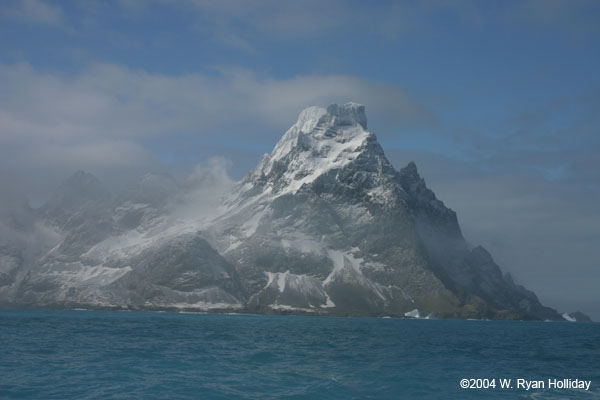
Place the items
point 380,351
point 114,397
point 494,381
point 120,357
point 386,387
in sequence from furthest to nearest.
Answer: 1. point 380,351
2. point 120,357
3. point 494,381
4. point 386,387
5. point 114,397

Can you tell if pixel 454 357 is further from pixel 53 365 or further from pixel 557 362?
pixel 53 365

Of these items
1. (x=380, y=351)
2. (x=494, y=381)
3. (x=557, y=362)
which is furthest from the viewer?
(x=380, y=351)

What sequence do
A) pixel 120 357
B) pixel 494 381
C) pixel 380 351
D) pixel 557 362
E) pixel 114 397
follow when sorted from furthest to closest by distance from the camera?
pixel 380 351, pixel 557 362, pixel 120 357, pixel 494 381, pixel 114 397

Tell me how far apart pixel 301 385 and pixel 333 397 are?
7.03 meters

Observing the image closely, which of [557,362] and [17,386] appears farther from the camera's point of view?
[557,362]

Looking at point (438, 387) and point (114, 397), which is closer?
point (114, 397)

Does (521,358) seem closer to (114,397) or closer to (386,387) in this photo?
(386,387)

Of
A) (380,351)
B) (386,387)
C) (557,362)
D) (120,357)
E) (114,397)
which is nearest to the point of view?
(114,397)

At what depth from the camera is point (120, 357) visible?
85.6m

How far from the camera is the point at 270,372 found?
7500cm

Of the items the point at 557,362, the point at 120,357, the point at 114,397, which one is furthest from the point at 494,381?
the point at 120,357

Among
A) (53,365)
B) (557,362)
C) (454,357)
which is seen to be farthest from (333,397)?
(557,362)

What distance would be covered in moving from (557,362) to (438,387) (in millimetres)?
42302

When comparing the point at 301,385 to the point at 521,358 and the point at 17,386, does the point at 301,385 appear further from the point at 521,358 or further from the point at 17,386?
the point at 521,358
